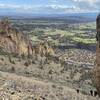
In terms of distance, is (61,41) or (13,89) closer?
(13,89)

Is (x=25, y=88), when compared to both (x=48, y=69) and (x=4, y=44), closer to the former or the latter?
(x=48, y=69)

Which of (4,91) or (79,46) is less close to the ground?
(4,91)

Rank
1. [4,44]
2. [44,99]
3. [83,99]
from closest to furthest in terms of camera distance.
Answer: [44,99]
[83,99]
[4,44]

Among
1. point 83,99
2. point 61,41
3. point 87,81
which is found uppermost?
point 83,99

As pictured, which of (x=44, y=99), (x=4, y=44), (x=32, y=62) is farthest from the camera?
(x=4, y=44)

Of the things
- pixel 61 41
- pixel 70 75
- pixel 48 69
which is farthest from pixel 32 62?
pixel 61 41

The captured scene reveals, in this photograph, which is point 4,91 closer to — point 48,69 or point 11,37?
point 48,69

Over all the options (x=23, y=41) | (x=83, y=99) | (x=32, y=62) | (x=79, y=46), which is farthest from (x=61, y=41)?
(x=83, y=99)
